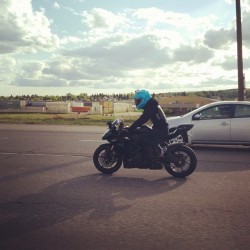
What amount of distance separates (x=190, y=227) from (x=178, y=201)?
1.16m

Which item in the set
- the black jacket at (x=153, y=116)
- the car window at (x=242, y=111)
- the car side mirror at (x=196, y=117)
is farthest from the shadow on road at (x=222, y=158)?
the black jacket at (x=153, y=116)

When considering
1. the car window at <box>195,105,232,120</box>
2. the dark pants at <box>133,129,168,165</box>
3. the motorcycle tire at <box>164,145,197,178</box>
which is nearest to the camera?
the dark pants at <box>133,129,168,165</box>

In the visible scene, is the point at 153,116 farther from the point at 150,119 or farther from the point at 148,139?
the point at 148,139

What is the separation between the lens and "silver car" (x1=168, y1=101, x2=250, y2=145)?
37.4 ft

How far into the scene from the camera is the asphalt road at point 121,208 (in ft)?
13.4

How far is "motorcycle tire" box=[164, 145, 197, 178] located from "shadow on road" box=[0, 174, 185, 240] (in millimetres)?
252

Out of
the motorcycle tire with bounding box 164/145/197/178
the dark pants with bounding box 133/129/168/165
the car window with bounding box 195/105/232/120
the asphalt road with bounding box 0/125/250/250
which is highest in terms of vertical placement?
the car window with bounding box 195/105/232/120

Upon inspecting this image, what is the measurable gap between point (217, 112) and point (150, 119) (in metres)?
5.13

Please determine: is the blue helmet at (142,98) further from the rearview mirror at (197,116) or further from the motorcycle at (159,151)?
the rearview mirror at (197,116)

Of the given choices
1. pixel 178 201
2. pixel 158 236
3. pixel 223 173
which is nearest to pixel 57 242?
pixel 158 236

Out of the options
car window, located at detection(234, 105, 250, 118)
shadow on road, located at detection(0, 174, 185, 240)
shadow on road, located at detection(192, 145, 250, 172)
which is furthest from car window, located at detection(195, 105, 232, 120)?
shadow on road, located at detection(0, 174, 185, 240)

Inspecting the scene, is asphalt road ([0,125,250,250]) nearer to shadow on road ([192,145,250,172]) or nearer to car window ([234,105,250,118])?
shadow on road ([192,145,250,172])

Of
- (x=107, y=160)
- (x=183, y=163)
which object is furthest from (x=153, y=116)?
(x=107, y=160)

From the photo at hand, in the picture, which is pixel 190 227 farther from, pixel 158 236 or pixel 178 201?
pixel 178 201
